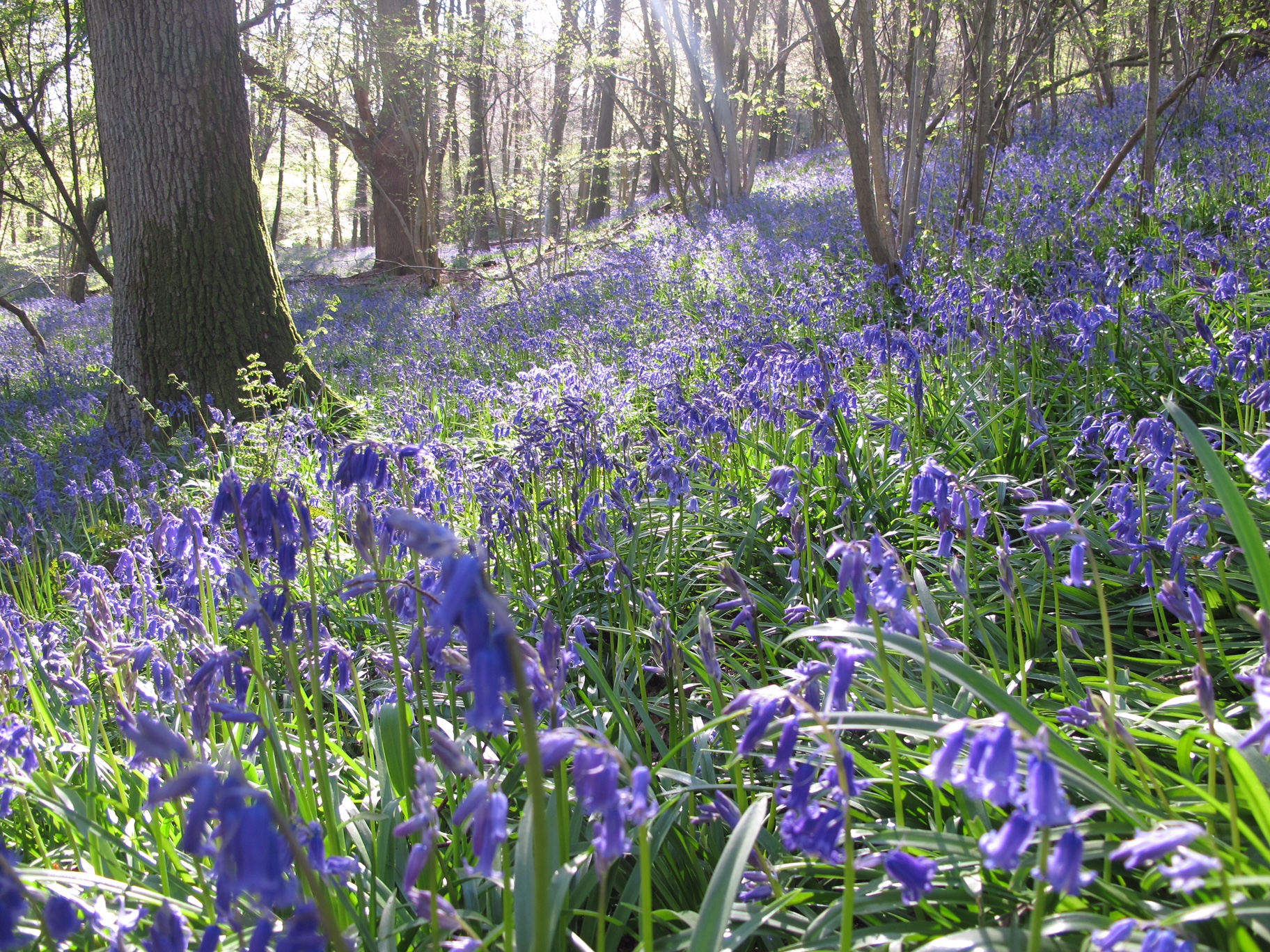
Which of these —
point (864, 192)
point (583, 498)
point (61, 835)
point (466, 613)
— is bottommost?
point (61, 835)

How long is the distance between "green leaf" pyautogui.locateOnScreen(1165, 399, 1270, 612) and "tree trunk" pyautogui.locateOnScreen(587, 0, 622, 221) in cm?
1294

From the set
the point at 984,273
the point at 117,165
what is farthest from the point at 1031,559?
the point at 117,165

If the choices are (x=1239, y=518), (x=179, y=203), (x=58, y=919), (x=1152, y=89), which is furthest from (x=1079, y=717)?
(x=179, y=203)

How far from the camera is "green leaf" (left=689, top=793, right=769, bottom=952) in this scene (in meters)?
1.22

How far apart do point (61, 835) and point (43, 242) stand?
1513 inches

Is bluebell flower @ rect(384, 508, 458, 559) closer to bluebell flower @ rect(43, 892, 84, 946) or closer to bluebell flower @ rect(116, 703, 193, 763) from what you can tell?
bluebell flower @ rect(116, 703, 193, 763)

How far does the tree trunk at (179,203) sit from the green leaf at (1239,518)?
648 cm

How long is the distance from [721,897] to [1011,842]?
1.73ft

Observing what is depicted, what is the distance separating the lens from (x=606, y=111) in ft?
82.5

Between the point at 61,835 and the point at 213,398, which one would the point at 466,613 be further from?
the point at 213,398

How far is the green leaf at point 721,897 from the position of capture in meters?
1.22

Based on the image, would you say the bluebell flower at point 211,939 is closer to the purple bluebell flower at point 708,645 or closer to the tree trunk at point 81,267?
the purple bluebell flower at point 708,645

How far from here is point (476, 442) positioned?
5453 millimetres

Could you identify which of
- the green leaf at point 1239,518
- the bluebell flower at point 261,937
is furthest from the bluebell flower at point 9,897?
the green leaf at point 1239,518
